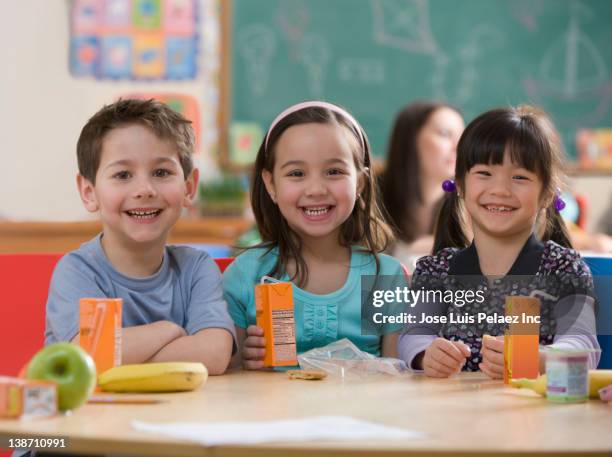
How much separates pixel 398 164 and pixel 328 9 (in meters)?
2.04

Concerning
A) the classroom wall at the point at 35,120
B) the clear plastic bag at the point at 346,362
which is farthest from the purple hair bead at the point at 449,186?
the classroom wall at the point at 35,120

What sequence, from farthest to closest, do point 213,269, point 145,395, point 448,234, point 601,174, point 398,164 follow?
point 601,174
point 398,164
point 448,234
point 213,269
point 145,395

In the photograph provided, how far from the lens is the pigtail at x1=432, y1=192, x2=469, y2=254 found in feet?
7.73

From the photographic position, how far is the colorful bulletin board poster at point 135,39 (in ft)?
20.0

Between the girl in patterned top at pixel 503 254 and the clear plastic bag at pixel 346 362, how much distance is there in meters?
0.11

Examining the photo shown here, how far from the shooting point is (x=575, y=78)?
6160 millimetres

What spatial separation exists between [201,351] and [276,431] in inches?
25.7

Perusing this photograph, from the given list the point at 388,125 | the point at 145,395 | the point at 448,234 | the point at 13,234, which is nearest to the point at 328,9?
the point at 388,125

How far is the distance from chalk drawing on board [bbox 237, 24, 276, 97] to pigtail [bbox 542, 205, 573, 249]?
4182 mm

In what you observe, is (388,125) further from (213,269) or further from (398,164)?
(213,269)

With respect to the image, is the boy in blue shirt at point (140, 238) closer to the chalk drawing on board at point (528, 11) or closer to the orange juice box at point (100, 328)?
the orange juice box at point (100, 328)

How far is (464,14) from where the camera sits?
6195 mm

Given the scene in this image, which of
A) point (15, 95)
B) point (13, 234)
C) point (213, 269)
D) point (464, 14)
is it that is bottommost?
point (13, 234)

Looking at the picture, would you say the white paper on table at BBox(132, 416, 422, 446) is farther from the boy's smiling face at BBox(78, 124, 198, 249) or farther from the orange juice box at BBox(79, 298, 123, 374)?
the boy's smiling face at BBox(78, 124, 198, 249)
